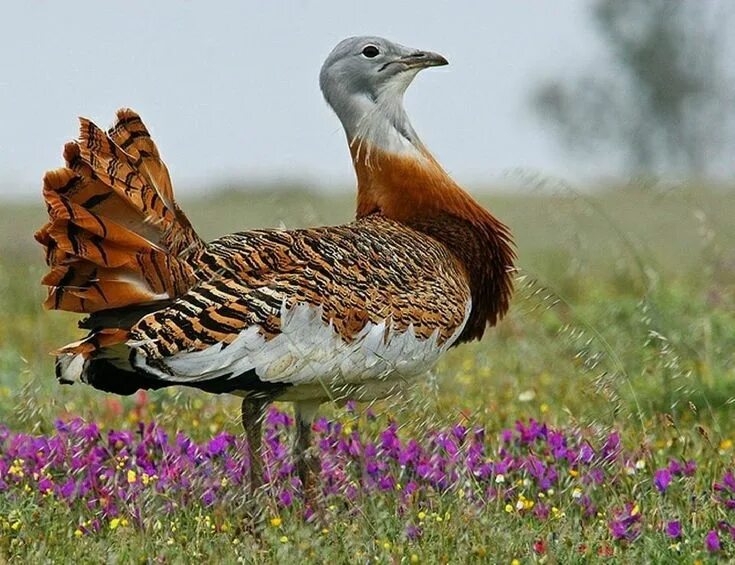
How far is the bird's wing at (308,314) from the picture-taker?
3314mm

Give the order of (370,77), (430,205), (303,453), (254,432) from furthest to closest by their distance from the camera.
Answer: (370,77) < (430,205) < (303,453) < (254,432)

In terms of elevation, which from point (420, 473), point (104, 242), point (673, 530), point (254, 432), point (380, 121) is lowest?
point (420, 473)

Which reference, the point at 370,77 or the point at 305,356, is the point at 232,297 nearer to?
the point at 305,356

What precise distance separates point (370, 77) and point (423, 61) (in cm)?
19

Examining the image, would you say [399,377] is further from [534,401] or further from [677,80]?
[677,80]

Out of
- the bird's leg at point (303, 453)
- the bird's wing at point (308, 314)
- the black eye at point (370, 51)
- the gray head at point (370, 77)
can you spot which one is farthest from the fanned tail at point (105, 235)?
the black eye at point (370, 51)

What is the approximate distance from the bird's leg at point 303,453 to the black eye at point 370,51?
128 cm

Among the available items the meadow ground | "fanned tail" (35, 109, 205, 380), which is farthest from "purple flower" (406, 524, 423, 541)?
"fanned tail" (35, 109, 205, 380)

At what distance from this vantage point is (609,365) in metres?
5.63

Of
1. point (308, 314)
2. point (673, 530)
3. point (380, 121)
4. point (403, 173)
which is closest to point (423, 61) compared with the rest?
point (380, 121)

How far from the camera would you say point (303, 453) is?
3826mm

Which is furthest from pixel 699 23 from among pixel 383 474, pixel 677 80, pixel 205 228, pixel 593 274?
pixel 383 474

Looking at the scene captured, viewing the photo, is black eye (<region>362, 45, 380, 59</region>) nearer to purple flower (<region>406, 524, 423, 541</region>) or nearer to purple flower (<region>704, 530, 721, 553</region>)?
purple flower (<region>406, 524, 423, 541</region>)

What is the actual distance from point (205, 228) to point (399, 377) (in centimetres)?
1328
